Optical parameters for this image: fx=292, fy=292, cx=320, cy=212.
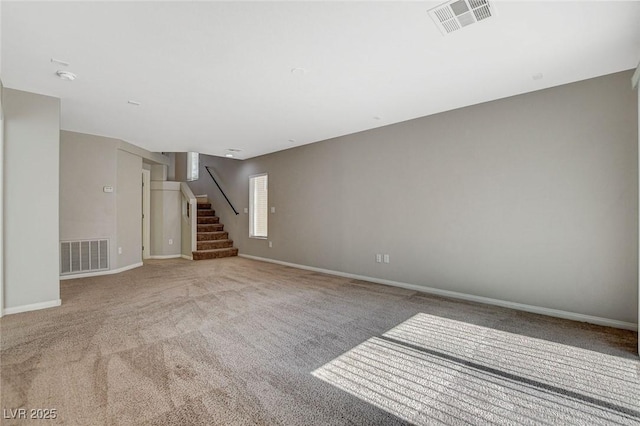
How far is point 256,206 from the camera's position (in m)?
7.71

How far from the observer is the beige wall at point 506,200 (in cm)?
307

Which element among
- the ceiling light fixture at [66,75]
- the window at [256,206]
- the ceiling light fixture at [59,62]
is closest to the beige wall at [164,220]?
the window at [256,206]

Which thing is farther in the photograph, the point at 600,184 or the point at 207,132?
the point at 207,132

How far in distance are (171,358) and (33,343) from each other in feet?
4.71

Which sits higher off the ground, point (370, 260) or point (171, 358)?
point (370, 260)

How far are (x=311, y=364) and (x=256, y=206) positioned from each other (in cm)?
580

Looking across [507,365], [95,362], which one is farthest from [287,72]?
[507,365]

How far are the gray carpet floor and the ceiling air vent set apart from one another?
267cm

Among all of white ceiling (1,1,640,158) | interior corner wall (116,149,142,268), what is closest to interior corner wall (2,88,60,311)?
white ceiling (1,1,640,158)

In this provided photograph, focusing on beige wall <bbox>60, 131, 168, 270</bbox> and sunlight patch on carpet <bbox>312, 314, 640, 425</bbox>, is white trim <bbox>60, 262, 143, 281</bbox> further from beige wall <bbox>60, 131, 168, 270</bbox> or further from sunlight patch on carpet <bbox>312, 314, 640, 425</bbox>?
sunlight patch on carpet <bbox>312, 314, 640, 425</bbox>

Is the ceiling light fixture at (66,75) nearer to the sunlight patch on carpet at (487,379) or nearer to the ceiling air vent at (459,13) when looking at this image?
the ceiling air vent at (459,13)

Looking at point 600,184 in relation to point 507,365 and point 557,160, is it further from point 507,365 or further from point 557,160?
point 507,365

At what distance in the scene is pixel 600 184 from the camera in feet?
10.2

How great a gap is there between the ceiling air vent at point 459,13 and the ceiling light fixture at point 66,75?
3515 millimetres
